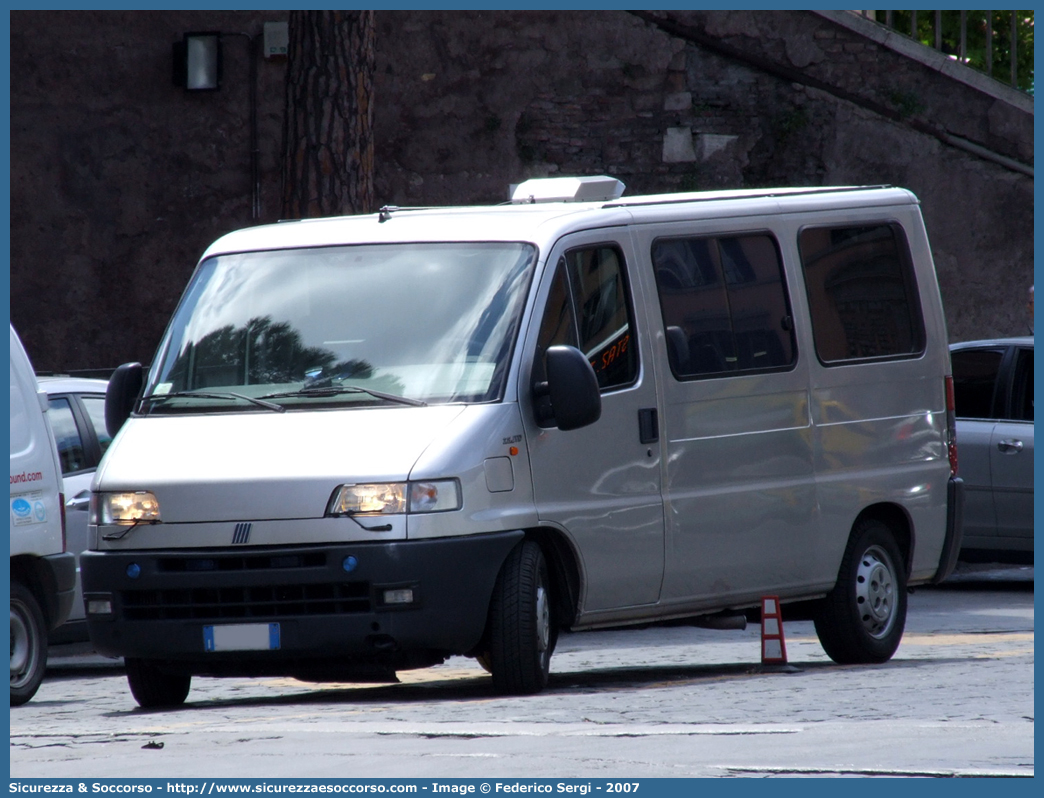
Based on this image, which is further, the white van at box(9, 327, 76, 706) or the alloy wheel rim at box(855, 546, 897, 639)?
the alloy wheel rim at box(855, 546, 897, 639)

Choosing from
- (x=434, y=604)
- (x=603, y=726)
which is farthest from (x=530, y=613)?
(x=603, y=726)

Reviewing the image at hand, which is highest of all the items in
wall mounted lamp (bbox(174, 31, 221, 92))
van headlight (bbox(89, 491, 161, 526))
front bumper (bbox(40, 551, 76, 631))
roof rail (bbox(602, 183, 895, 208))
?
wall mounted lamp (bbox(174, 31, 221, 92))

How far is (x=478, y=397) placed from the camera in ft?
25.8

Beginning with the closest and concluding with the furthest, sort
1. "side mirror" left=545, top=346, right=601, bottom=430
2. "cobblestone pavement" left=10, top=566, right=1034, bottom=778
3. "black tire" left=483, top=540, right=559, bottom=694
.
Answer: "cobblestone pavement" left=10, top=566, right=1034, bottom=778, "black tire" left=483, top=540, right=559, bottom=694, "side mirror" left=545, top=346, right=601, bottom=430

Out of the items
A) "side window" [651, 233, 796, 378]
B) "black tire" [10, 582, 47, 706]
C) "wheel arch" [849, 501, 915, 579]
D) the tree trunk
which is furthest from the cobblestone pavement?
the tree trunk

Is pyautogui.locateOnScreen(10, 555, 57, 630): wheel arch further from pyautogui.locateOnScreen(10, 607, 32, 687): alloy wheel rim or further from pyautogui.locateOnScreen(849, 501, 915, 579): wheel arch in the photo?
pyautogui.locateOnScreen(849, 501, 915, 579): wheel arch

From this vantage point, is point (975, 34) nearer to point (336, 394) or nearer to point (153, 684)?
point (336, 394)

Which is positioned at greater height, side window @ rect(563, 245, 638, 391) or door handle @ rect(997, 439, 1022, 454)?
side window @ rect(563, 245, 638, 391)

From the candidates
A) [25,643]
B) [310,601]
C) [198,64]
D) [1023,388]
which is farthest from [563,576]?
[198,64]

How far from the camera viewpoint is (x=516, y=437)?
7.91 meters

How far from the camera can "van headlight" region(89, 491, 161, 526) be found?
7766 millimetres

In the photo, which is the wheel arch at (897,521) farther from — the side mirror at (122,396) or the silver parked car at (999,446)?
the silver parked car at (999,446)

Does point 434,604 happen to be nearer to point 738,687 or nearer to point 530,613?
point 530,613

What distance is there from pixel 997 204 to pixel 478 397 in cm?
1152
